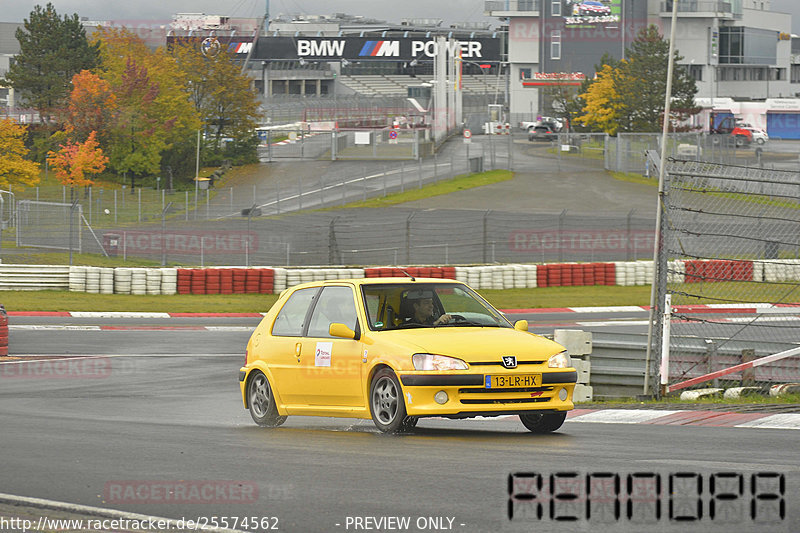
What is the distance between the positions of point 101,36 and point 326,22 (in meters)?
79.8

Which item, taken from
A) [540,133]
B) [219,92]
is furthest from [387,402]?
[540,133]

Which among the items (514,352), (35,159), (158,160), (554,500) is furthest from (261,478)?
(35,159)

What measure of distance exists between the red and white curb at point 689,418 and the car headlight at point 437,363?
2266 millimetres

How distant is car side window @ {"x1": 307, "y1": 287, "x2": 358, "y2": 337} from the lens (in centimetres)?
1140

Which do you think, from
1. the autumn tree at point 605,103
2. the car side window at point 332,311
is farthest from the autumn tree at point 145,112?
the car side window at point 332,311

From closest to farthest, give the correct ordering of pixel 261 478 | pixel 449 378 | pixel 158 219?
pixel 261 478 < pixel 449 378 < pixel 158 219

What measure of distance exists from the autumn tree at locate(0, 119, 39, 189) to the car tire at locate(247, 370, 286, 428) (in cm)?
4907

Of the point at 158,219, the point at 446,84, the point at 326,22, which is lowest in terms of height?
the point at 158,219

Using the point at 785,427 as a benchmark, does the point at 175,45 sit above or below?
above

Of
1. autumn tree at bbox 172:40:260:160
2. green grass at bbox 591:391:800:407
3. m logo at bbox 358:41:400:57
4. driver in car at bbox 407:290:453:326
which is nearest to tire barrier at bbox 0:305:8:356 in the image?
green grass at bbox 591:391:800:407

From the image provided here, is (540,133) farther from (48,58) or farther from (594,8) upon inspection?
(48,58)

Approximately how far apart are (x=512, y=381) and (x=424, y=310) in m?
1.46

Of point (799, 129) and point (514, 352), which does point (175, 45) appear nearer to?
point (799, 129)

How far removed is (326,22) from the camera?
165 meters
